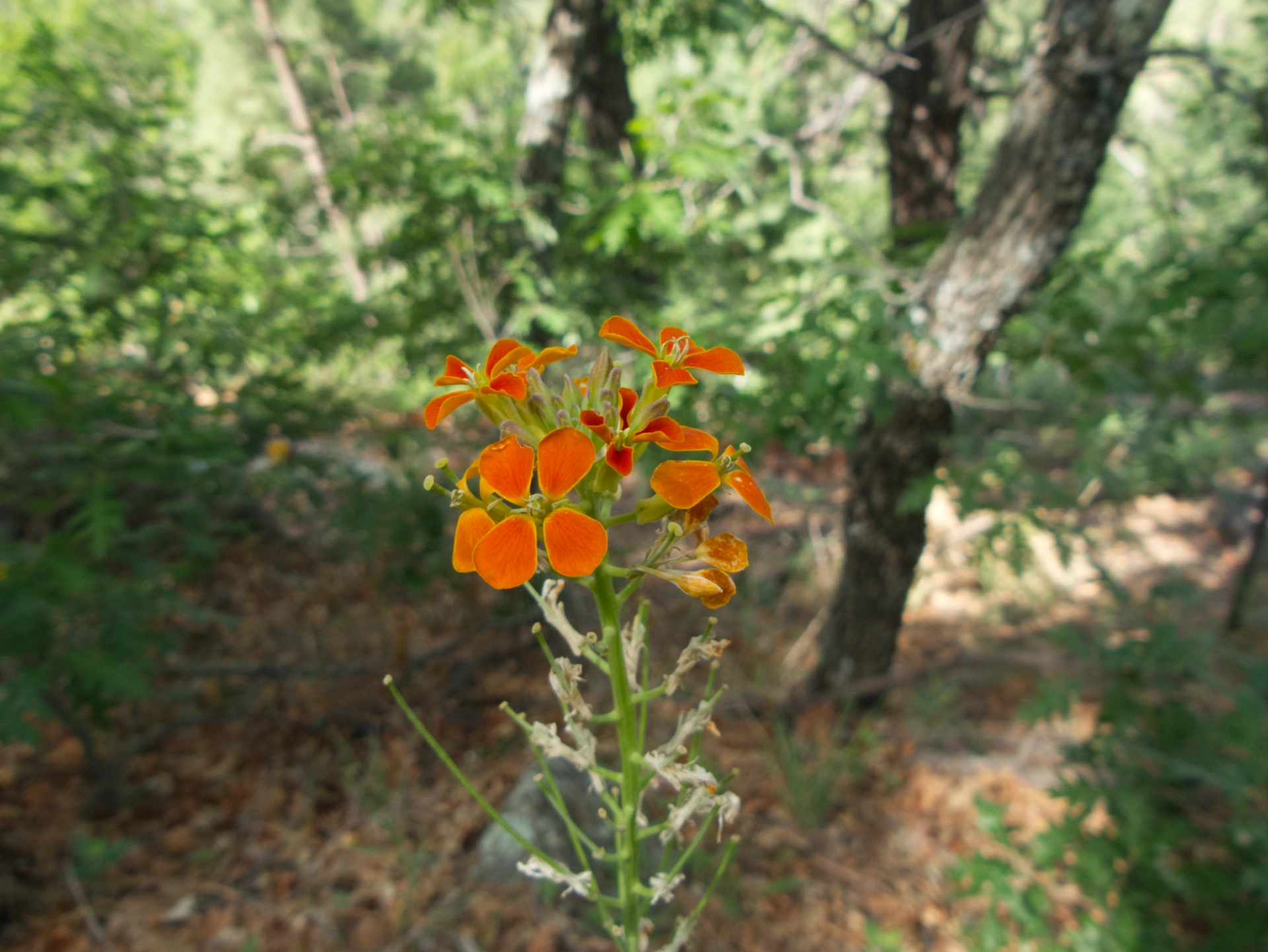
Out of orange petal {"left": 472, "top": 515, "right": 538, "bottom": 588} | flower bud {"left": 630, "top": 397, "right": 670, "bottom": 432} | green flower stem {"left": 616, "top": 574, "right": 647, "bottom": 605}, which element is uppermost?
flower bud {"left": 630, "top": 397, "right": 670, "bottom": 432}

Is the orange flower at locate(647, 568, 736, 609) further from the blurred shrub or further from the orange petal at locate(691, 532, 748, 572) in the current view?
the blurred shrub

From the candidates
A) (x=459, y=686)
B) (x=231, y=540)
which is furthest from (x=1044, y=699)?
(x=231, y=540)

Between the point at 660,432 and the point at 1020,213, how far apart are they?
85.7 inches

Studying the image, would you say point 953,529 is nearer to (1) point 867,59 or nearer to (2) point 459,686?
(1) point 867,59

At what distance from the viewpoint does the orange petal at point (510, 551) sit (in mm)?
716

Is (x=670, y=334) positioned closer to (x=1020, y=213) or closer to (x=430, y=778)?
(x=1020, y=213)

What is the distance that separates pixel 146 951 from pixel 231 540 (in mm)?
2821

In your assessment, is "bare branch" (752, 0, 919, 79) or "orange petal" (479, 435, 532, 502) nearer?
"orange petal" (479, 435, 532, 502)

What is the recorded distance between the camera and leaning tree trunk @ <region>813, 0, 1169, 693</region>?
76.8 inches

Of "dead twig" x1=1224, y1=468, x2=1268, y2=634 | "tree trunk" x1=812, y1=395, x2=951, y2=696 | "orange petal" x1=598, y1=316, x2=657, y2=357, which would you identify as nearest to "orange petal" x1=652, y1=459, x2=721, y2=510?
"orange petal" x1=598, y1=316, x2=657, y2=357

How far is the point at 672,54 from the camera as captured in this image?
13.9ft

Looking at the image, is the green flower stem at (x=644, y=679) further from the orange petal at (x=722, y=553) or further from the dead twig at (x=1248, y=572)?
the dead twig at (x=1248, y=572)

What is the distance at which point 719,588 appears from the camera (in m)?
0.82

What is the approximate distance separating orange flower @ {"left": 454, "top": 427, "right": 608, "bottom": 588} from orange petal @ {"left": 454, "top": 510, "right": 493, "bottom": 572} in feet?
0.04
